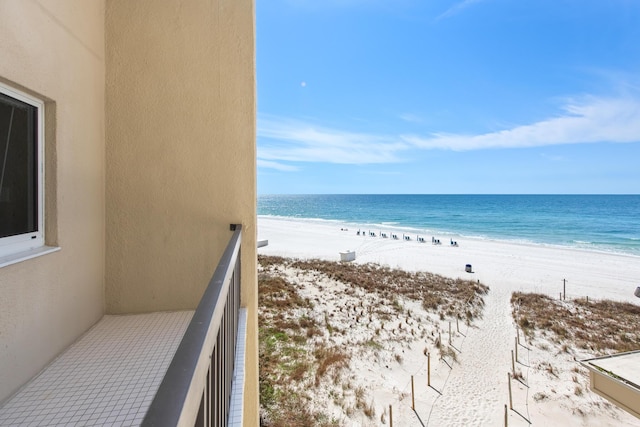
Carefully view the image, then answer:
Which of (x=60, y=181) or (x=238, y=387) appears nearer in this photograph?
(x=238, y=387)

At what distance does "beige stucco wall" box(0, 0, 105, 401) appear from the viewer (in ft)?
5.24

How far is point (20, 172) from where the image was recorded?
5.79 feet

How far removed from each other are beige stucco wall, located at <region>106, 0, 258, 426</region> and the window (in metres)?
0.84

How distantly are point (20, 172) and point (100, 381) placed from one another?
52.7 inches

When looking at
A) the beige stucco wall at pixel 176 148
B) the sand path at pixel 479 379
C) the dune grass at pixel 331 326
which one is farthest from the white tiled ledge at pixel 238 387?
the sand path at pixel 479 379

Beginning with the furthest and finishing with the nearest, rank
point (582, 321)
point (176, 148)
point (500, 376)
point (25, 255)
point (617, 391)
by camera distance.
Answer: point (582, 321), point (500, 376), point (617, 391), point (176, 148), point (25, 255)

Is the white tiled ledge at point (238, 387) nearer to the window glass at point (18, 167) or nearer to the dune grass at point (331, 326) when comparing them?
the window glass at point (18, 167)

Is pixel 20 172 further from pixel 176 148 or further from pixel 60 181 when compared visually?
pixel 176 148

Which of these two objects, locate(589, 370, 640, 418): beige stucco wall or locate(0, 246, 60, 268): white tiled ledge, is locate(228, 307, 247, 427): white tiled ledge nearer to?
locate(0, 246, 60, 268): white tiled ledge

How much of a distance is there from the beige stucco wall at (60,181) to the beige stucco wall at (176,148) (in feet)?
0.47

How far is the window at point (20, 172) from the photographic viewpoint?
1.64 m

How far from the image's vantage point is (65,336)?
207cm

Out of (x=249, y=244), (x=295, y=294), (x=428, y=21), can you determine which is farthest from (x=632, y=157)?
(x=249, y=244)

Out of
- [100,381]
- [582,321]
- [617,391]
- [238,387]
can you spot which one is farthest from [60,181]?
[582,321]
